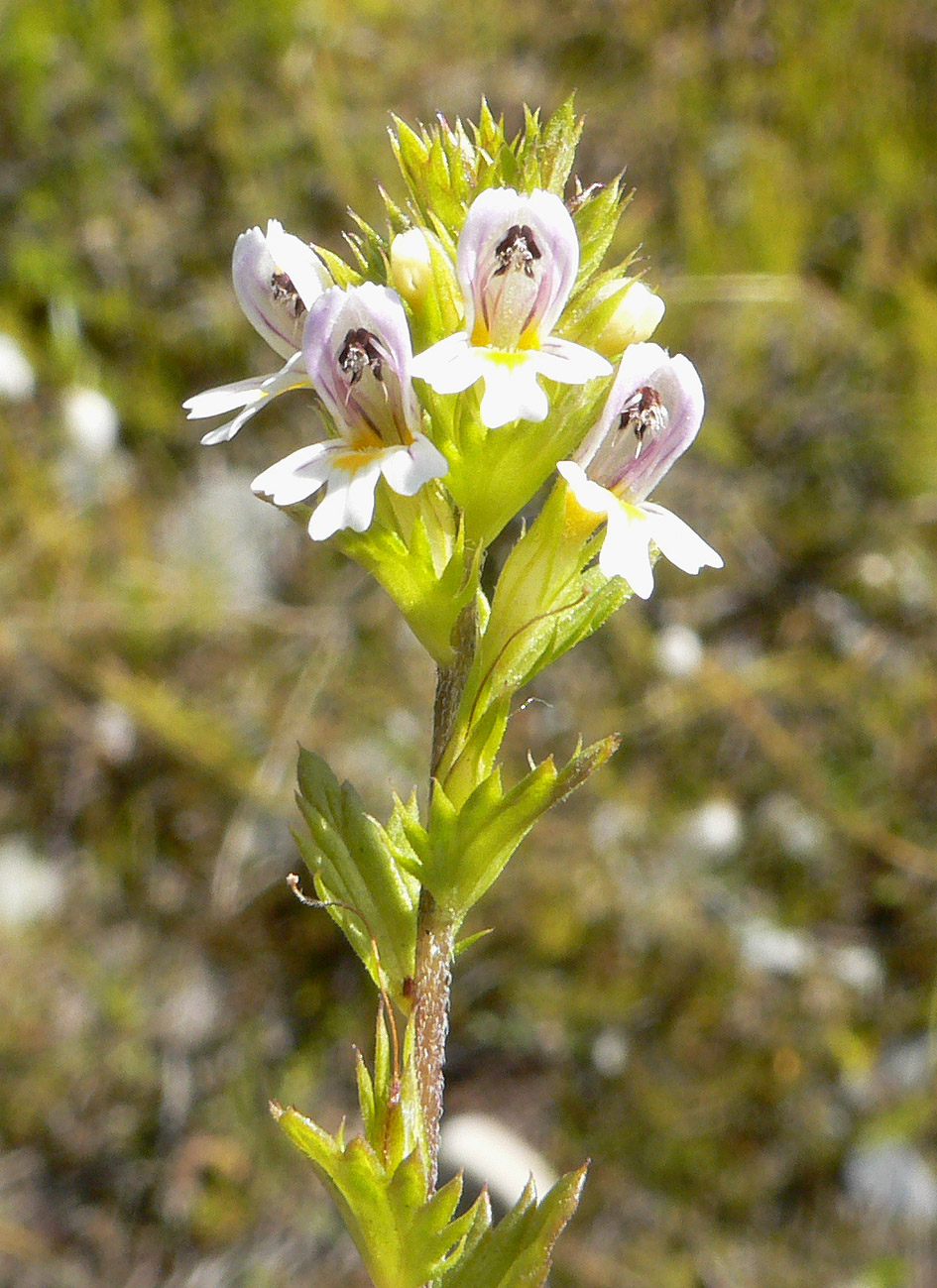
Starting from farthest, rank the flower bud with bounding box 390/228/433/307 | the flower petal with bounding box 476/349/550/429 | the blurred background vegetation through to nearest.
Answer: the blurred background vegetation
the flower bud with bounding box 390/228/433/307
the flower petal with bounding box 476/349/550/429

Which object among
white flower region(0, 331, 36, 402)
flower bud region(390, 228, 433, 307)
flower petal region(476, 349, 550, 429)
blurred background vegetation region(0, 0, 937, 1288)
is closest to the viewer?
flower petal region(476, 349, 550, 429)

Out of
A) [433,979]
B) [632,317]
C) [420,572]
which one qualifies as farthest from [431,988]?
[632,317]

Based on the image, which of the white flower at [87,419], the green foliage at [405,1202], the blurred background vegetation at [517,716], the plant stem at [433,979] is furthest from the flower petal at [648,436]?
the white flower at [87,419]

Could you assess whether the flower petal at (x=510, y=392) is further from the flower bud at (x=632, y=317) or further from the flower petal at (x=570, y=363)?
the flower bud at (x=632, y=317)

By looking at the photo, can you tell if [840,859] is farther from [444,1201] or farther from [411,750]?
[444,1201]

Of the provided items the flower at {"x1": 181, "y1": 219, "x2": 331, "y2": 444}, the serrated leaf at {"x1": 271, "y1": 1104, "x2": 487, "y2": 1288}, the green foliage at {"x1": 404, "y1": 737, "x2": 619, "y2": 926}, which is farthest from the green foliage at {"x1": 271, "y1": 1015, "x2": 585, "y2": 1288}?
the flower at {"x1": 181, "y1": 219, "x2": 331, "y2": 444}

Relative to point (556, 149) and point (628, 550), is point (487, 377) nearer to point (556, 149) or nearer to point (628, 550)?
point (628, 550)

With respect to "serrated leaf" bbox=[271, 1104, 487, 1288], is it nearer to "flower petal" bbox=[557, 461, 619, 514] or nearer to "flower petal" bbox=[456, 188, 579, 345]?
"flower petal" bbox=[557, 461, 619, 514]
